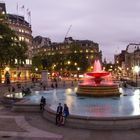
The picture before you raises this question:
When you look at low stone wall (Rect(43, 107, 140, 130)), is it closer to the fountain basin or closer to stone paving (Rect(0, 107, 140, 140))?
stone paving (Rect(0, 107, 140, 140))

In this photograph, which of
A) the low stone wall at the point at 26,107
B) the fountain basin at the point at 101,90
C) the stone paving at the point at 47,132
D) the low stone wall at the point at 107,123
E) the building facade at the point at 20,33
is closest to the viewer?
the stone paving at the point at 47,132

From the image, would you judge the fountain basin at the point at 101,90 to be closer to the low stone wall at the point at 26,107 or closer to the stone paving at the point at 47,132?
the low stone wall at the point at 26,107

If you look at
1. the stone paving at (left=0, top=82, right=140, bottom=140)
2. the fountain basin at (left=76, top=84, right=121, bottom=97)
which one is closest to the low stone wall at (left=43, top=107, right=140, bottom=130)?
the stone paving at (left=0, top=82, right=140, bottom=140)

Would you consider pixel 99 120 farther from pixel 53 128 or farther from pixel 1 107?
pixel 1 107

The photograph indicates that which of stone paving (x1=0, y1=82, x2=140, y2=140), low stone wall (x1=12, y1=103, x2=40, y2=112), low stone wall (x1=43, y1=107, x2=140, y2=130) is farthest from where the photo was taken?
low stone wall (x1=12, y1=103, x2=40, y2=112)

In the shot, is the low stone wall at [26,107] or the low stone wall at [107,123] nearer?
the low stone wall at [107,123]

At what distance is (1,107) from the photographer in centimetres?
3609

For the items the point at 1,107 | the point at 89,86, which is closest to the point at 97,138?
the point at 1,107

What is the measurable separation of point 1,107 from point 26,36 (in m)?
104


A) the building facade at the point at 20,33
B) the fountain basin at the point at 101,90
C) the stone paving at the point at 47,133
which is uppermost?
the building facade at the point at 20,33

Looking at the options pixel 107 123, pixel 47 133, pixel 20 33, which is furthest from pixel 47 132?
pixel 20 33

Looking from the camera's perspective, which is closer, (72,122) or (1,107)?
(72,122)

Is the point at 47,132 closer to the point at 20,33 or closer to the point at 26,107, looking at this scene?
the point at 26,107

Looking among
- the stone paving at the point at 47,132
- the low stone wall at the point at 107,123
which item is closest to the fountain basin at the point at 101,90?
the stone paving at the point at 47,132
